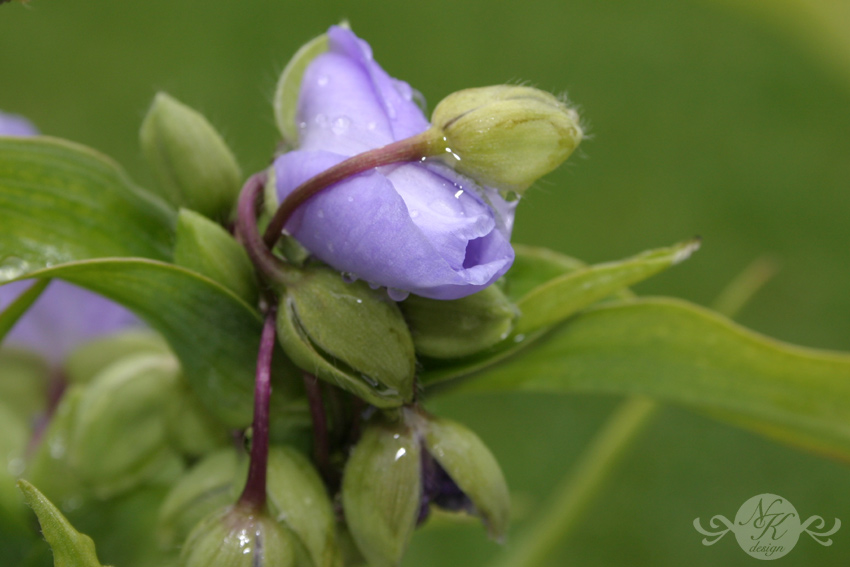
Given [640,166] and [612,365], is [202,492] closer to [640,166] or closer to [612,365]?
[612,365]

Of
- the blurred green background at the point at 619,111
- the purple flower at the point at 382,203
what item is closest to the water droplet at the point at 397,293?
the purple flower at the point at 382,203

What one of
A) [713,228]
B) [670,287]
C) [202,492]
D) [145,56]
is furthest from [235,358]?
[145,56]

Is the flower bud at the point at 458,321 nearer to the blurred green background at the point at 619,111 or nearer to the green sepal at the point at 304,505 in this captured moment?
the green sepal at the point at 304,505

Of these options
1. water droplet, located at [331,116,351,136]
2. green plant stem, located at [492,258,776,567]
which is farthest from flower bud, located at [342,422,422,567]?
green plant stem, located at [492,258,776,567]

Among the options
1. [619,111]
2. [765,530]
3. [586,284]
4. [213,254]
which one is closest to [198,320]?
[213,254]

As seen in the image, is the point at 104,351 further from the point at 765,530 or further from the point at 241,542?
the point at 765,530

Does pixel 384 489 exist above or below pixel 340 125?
below

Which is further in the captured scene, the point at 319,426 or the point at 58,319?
the point at 58,319
